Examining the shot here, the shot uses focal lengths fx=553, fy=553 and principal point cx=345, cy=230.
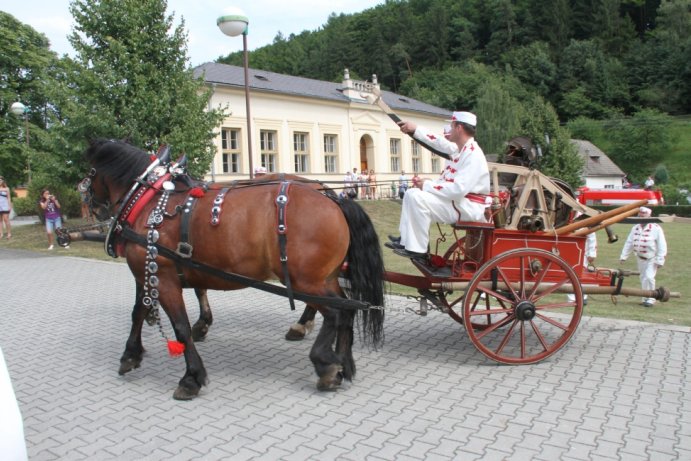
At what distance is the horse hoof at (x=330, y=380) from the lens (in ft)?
14.3

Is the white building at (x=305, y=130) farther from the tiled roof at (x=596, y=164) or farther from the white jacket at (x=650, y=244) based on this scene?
the tiled roof at (x=596, y=164)

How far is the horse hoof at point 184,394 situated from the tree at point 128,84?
10.1 metres

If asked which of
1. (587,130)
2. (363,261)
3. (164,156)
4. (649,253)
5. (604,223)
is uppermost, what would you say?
(587,130)

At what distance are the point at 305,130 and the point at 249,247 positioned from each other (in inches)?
1131

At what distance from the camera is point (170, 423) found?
3.90m

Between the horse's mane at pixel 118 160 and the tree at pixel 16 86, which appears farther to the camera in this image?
the tree at pixel 16 86

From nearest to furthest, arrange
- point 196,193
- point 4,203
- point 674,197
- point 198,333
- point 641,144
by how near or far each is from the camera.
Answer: point 196,193 → point 198,333 → point 4,203 → point 674,197 → point 641,144

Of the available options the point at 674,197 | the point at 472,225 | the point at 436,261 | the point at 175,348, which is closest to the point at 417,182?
the point at 472,225

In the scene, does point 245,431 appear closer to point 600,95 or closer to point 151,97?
point 151,97

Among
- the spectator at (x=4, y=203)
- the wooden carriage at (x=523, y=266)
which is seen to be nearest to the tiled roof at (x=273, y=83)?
the spectator at (x=4, y=203)

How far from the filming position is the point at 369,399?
425cm

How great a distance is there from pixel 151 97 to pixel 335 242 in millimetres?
10859

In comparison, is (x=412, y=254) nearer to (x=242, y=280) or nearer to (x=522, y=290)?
(x=522, y=290)

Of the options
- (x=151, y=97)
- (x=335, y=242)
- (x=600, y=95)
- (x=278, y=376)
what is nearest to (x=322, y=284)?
(x=335, y=242)
